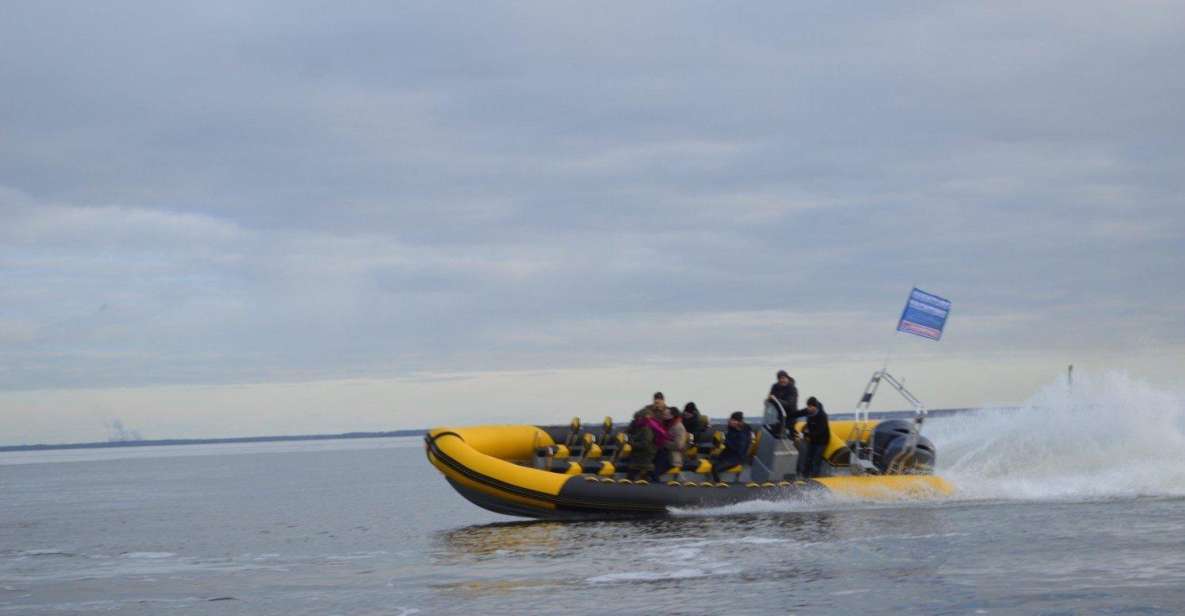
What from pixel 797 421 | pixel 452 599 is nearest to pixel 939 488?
pixel 797 421

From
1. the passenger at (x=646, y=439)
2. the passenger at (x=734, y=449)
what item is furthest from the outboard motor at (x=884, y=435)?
the passenger at (x=646, y=439)

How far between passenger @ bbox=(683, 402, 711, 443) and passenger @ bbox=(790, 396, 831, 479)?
149cm

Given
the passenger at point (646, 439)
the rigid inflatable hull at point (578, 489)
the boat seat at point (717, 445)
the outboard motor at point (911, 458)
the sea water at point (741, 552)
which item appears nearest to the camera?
the sea water at point (741, 552)

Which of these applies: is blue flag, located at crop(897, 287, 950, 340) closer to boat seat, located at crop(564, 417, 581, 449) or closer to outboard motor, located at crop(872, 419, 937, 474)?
outboard motor, located at crop(872, 419, 937, 474)

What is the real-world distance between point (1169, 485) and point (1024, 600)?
13.4 metres

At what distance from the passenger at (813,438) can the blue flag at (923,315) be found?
209cm

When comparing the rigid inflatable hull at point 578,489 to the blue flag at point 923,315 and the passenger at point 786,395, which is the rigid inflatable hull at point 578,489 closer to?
the passenger at point 786,395

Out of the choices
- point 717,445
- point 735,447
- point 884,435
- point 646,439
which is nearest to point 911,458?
point 884,435

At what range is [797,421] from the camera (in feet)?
73.5

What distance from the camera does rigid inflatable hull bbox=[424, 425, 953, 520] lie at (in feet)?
67.4

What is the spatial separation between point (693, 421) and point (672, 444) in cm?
99

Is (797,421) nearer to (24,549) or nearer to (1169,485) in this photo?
(1169,485)

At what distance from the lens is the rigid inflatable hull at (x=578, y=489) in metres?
20.5

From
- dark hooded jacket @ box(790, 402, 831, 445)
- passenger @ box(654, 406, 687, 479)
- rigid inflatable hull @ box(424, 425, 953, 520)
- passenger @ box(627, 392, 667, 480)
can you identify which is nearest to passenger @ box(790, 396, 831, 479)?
dark hooded jacket @ box(790, 402, 831, 445)
